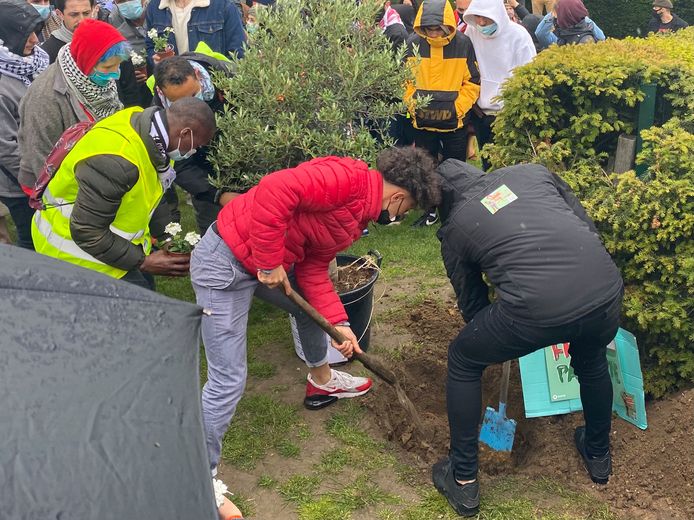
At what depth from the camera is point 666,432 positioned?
3.74 metres

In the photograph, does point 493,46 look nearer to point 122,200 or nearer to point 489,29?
point 489,29

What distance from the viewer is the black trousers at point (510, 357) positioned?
3.09 metres

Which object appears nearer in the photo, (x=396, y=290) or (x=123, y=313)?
(x=123, y=313)

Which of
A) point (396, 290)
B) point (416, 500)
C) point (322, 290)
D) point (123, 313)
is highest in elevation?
point (123, 313)

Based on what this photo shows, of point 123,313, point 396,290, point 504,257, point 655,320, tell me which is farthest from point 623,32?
point 123,313

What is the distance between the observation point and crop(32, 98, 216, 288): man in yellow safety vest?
3.35 meters

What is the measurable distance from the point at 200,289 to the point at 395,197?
3.46 ft

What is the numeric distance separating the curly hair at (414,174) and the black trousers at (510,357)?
57 cm

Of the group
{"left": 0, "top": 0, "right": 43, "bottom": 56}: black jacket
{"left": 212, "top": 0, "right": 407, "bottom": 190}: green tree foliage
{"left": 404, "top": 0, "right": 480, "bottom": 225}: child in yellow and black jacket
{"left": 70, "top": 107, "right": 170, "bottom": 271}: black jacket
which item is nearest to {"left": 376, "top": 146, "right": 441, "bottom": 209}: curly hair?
{"left": 212, "top": 0, "right": 407, "bottom": 190}: green tree foliage

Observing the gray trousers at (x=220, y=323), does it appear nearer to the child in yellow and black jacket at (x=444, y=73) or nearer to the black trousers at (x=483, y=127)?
the child in yellow and black jacket at (x=444, y=73)

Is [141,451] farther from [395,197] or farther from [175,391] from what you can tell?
[395,197]

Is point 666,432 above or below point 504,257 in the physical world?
below

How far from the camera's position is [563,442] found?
3.95 metres

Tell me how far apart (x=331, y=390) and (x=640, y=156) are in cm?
220
